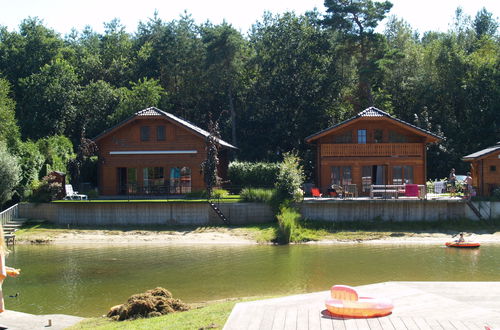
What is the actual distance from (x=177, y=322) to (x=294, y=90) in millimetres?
41574

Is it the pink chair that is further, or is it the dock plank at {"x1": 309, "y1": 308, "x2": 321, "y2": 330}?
the pink chair

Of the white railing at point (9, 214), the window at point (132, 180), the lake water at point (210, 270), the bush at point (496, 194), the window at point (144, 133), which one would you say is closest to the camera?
the lake water at point (210, 270)

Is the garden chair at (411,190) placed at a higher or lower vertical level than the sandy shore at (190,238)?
higher

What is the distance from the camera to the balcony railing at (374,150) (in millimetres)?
39031

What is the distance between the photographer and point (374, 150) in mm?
39062

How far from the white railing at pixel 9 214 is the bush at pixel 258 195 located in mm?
14407

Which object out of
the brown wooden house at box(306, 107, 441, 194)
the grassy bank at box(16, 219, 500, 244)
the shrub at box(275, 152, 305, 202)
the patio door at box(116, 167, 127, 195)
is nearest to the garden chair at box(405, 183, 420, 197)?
the grassy bank at box(16, 219, 500, 244)

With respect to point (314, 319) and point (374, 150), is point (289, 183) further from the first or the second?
Result: point (314, 319)

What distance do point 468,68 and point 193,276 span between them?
3903 centimetres

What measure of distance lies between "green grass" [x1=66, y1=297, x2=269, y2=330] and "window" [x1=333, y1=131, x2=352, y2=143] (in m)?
27.3

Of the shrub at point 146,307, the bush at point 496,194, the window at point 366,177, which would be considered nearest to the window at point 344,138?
the window at point 366,177

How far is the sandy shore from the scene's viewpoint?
31.0 m

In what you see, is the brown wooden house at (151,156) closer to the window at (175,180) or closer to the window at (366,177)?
the window at (175,180)

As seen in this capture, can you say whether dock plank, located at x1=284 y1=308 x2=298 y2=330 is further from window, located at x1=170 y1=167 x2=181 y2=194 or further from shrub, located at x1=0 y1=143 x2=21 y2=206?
window, located at x1=170 y1=167 x2=181 y2=194
